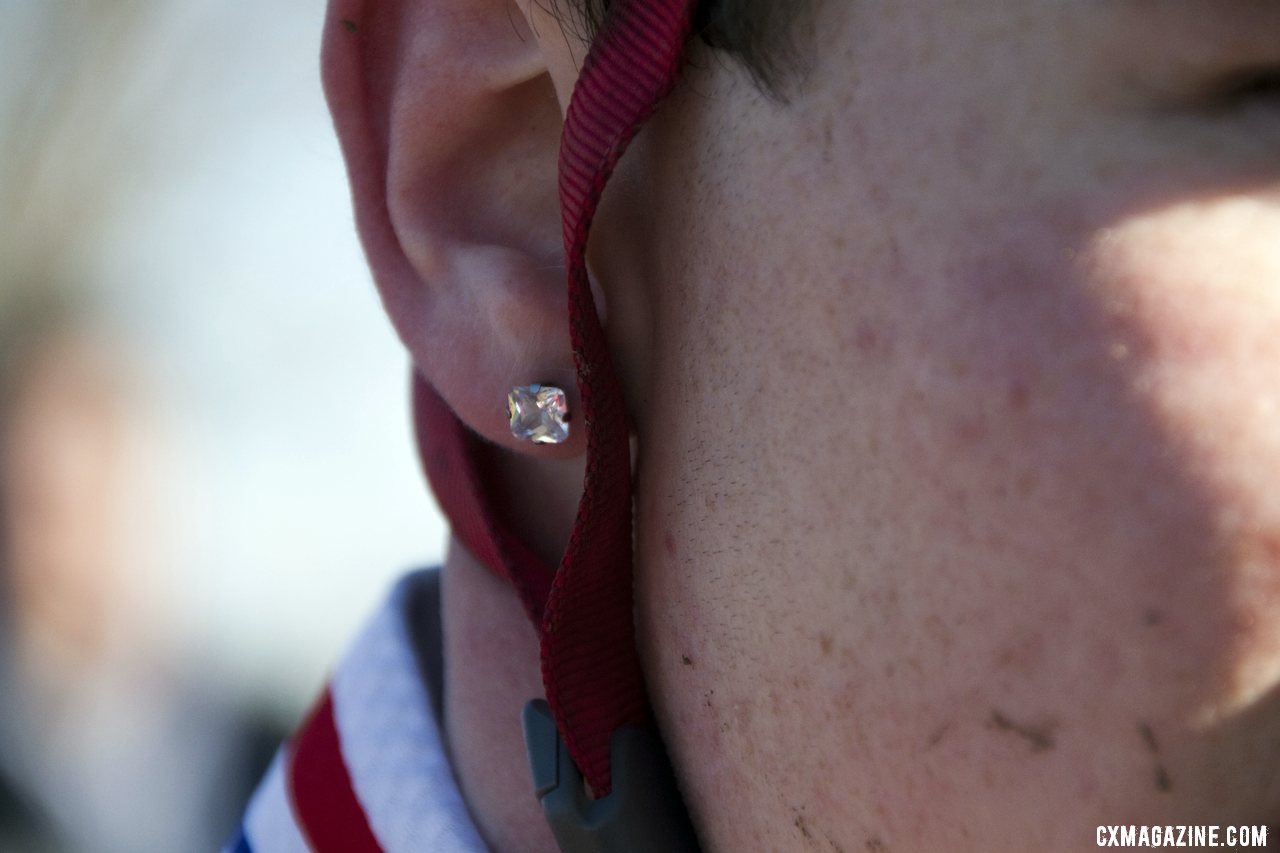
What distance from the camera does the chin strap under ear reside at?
92 cm

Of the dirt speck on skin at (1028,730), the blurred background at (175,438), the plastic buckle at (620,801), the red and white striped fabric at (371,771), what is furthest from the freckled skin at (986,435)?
the blurred background at (175,438)

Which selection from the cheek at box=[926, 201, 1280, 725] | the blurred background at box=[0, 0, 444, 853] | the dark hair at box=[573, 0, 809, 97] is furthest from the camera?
the blurred background at box=[0, 0, 444, 853]

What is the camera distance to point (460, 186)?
1.07 m

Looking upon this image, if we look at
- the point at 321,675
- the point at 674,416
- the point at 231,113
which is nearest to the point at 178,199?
the point at 231,113

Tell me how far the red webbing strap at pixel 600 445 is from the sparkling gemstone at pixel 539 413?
5 centimetres

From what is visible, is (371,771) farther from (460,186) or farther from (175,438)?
(175,438)

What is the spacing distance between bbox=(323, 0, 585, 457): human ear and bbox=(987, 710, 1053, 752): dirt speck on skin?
1.23ft

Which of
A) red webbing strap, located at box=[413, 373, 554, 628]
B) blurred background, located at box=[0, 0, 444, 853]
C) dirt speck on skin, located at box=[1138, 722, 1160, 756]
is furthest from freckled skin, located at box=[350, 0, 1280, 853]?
blurred background, located at box=[0, 0, 444, 853]

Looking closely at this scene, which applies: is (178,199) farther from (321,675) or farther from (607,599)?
(607,599)

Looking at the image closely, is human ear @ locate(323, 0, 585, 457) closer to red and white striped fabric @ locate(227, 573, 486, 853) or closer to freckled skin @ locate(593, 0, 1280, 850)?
freckled skin @ locate(593, 0, 1280, 850)

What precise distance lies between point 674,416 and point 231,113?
2265 mm

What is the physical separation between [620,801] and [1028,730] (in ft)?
1.14

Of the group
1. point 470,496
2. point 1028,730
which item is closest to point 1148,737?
point 1028,730

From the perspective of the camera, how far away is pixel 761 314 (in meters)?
0.89
